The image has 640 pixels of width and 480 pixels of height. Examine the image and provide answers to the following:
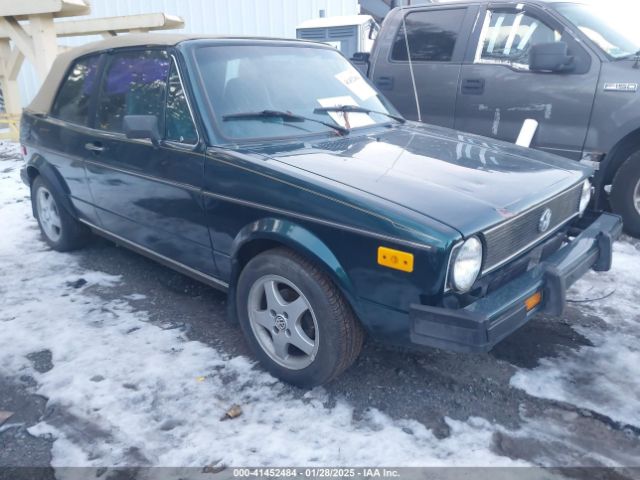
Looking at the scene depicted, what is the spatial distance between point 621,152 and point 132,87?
13.1ft

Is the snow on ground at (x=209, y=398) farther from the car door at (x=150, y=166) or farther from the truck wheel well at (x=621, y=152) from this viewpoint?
the truck wheel well at (x=621, y=152)

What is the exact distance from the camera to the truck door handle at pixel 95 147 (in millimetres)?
3702

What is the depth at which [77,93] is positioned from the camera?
4109mm

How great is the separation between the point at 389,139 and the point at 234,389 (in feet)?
5.52

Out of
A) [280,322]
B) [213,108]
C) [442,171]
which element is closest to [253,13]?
[213,108]

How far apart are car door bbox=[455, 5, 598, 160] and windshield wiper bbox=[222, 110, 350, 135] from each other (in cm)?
243

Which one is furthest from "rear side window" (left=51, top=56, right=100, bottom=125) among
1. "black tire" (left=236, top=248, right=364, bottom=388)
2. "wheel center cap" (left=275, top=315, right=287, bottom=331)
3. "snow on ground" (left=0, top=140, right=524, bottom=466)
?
"wheel center cap" (left=275, top=315, right=287, bottom=331)

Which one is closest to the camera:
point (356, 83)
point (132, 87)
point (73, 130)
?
point (132, 87)

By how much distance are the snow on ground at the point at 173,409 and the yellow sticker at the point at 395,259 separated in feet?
2.59

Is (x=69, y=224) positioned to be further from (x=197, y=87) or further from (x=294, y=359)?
(x=294, y=359)

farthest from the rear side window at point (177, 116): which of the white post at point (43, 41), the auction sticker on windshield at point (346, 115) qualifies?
the white post at point (43, 41)

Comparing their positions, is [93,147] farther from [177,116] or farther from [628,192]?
[628,192]

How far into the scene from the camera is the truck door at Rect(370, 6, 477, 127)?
17.4 feet

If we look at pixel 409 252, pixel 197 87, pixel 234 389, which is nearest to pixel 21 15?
pixel 197 87
